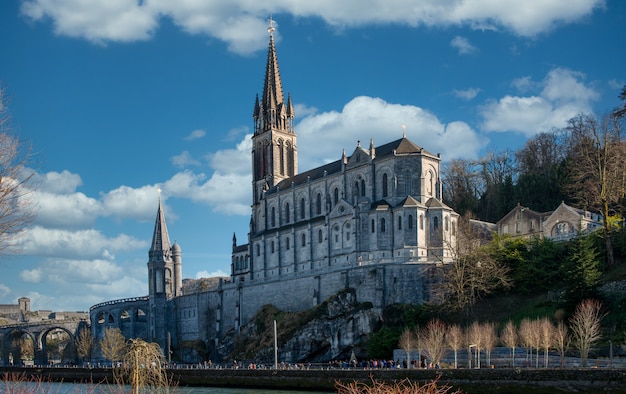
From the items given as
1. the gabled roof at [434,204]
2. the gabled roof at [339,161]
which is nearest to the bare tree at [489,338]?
the gabled roof at [434,204]

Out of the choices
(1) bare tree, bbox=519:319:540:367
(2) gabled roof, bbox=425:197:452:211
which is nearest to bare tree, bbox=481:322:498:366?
(1) bare tree, bbox=519:319:540:367

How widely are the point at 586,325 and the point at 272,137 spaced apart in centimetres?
5866

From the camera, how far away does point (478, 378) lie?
140 ft

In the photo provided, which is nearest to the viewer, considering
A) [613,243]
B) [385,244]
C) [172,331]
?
[613,243]

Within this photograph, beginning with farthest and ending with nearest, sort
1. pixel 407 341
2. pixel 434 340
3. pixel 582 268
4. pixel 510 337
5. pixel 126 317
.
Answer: pixel 126 317 < pixel 407 341 < pixel 582 268 < pixel 434 340 < pixel 510 337

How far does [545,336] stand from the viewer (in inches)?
1770

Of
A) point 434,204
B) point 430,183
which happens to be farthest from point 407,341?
point 430,183

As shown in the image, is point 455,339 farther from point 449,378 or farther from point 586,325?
point 586,325

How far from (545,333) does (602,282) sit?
9.70 meters

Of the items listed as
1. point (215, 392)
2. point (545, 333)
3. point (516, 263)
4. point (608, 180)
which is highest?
point (608, 180)

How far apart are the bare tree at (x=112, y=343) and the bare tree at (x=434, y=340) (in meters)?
42.0

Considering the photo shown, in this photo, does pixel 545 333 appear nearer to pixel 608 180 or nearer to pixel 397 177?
pixel 608 180

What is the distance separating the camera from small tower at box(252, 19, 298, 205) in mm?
95625

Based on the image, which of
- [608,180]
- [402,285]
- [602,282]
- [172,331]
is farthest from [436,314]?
[172,331]
